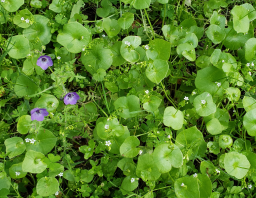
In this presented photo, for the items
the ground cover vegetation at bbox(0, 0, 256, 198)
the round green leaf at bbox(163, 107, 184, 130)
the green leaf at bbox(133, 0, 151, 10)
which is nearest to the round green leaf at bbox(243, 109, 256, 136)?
the ground cover vegetation at bbox(0, 0, 256, 198)

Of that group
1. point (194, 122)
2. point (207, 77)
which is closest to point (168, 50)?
point (207, 77)

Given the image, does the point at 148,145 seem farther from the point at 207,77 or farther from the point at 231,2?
the point at 231,2

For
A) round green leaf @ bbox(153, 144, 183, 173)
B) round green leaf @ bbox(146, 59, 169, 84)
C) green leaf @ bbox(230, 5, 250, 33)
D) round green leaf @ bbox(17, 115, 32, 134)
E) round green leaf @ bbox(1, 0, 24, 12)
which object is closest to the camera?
round green leaf @ bbox(153, 144, 183, 173)

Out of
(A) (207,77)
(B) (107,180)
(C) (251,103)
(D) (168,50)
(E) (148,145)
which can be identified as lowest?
(B) (107,180)

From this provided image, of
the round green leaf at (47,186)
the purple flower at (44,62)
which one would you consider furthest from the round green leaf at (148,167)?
the purple flower at (44,62)

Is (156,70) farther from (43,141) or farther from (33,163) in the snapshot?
(33,163)

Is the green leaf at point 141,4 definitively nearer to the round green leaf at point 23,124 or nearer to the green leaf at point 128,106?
the green leaf at point 128,106

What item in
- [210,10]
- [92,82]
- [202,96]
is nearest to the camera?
[202,96]

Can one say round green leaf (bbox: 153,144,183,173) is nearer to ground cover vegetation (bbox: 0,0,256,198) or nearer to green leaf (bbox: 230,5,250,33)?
ground cover vegetation (bbox: 0,0,256,198)
